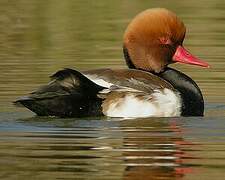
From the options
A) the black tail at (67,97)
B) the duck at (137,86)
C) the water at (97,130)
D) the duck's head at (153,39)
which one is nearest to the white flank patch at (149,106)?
the duck at (137,86)

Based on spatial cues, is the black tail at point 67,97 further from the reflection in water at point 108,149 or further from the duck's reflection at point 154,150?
the duck's reflection at point 154,150

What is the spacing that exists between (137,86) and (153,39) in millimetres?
956

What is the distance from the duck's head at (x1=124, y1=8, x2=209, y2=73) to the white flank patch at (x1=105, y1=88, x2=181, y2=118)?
700 mm

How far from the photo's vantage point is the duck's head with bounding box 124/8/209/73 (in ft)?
38.0

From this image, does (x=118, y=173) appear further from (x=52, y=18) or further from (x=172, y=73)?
(x=52, y=18)

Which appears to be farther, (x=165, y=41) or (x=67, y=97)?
(x=165, y=41)

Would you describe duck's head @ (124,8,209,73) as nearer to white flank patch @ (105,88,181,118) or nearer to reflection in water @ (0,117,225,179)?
white flank patch @ (105,88,181,118)

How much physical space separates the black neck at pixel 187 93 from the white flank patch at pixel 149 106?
5.7 inches

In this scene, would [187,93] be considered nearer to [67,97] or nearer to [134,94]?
[134,94]

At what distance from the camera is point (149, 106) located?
10977 mm

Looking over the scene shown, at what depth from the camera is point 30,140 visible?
9.83 m

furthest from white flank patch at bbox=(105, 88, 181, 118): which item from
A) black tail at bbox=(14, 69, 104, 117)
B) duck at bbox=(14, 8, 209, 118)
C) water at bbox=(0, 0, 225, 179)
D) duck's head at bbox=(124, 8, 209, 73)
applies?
duck's head at bbox=(124, 8, 209, 73)

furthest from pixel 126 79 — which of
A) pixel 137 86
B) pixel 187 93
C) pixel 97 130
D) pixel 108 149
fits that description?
pixel 108 149

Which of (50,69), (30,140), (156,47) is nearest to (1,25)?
(50,69)
